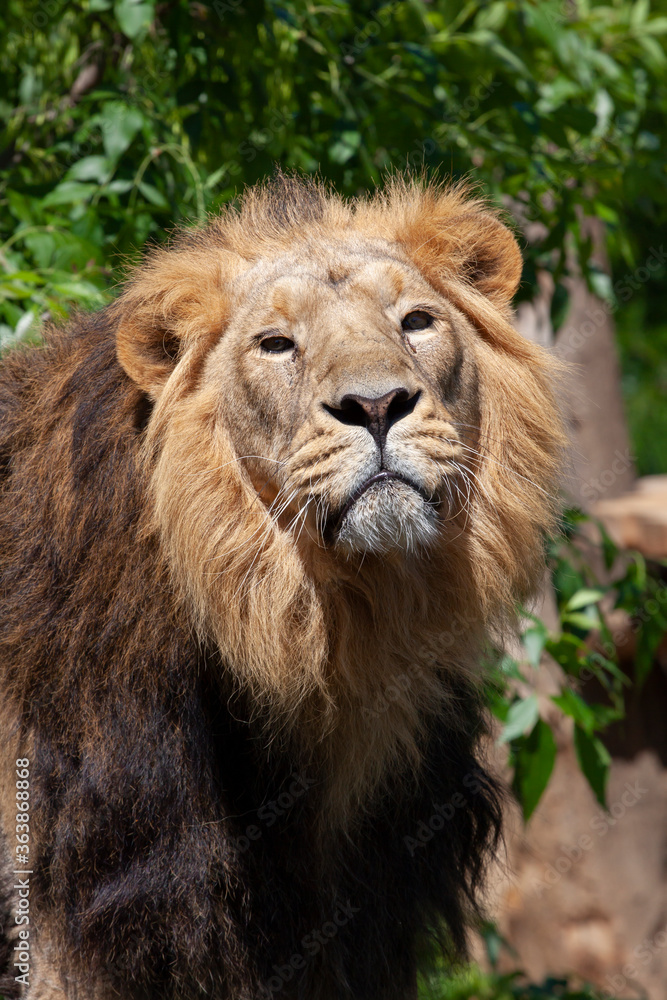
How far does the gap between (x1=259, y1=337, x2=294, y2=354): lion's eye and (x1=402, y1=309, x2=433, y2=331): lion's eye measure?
0.27 m

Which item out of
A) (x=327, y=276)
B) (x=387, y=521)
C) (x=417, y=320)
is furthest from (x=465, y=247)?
(x=387, y=521)

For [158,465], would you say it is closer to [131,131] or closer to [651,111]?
[131,131]

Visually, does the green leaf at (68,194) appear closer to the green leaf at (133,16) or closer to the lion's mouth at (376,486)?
the green leaf at (133,16)

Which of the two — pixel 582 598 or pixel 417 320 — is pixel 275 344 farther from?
pixel 582 598

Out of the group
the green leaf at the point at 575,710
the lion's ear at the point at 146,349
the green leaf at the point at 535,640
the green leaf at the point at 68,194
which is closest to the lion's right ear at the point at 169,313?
the lion's ear at the point at 146,349

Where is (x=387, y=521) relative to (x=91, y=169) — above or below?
below

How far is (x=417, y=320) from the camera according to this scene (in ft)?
7.48

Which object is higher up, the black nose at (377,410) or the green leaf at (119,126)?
the green leaf at (119,126)

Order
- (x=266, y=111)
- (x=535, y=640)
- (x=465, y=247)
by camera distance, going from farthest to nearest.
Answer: (x=266, y=111) → (x=535, y=640) → (x=465, y=247)

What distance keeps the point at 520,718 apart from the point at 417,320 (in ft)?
4.31

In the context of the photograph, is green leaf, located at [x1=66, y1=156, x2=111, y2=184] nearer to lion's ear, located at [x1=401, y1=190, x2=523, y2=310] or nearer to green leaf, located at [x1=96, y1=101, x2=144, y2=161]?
green leaf, located at [x1=96, y1=101, x2=144, y2=161]

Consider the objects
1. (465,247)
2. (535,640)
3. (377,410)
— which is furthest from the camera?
(535,640)

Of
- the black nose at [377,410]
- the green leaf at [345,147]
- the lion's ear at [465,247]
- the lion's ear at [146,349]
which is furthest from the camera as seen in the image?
the green leaf at [345,147]

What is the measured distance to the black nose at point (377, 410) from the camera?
1.91 meters
